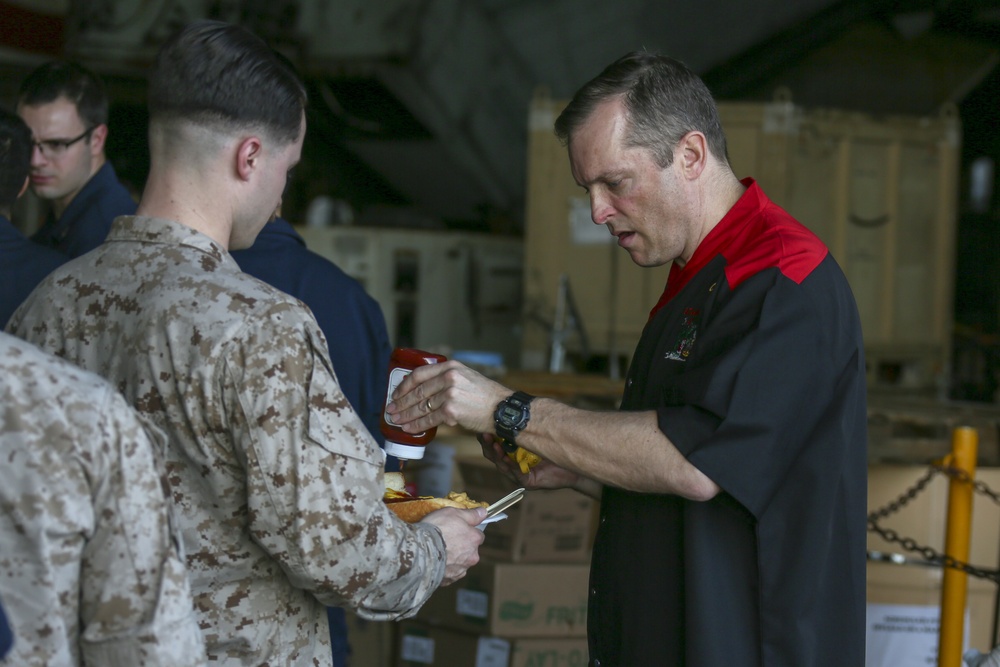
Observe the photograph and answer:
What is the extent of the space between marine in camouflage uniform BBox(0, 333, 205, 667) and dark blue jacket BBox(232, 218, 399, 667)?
5.84 ft

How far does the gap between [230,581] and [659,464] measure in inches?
28.7

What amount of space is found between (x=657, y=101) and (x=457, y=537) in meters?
0.88

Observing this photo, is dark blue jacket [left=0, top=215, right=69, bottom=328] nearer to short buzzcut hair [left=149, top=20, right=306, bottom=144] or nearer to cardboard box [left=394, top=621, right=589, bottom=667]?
short buzzcut hair [left=149, top=20, right=306, bottom=144]

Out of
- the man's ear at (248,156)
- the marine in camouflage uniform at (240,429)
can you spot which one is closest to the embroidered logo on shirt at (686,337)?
the marine in camouflage uniform at (240,429)

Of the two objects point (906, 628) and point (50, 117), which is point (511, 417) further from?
point (906, 628)

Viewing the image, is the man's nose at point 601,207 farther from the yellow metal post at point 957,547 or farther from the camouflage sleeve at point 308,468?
the yellow metal post at point 957,547

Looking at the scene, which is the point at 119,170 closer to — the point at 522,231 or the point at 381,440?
the point at 522,231

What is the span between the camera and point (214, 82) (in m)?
1.64

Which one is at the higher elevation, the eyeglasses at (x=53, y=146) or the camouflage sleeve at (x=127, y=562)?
the eyeglasses at (x=53, y=146)

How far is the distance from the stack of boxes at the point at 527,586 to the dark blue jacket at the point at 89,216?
4.97 ft

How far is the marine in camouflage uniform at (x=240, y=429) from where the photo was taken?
155cm

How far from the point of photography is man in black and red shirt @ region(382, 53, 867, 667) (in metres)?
1.80

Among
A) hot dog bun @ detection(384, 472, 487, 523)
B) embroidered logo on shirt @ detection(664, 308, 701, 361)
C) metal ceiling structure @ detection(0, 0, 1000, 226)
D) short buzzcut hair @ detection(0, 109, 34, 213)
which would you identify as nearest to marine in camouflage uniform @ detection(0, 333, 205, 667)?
hot dog bun @ detection(384, 472, 487, 523)

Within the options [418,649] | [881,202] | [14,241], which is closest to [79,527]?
[14,241]
